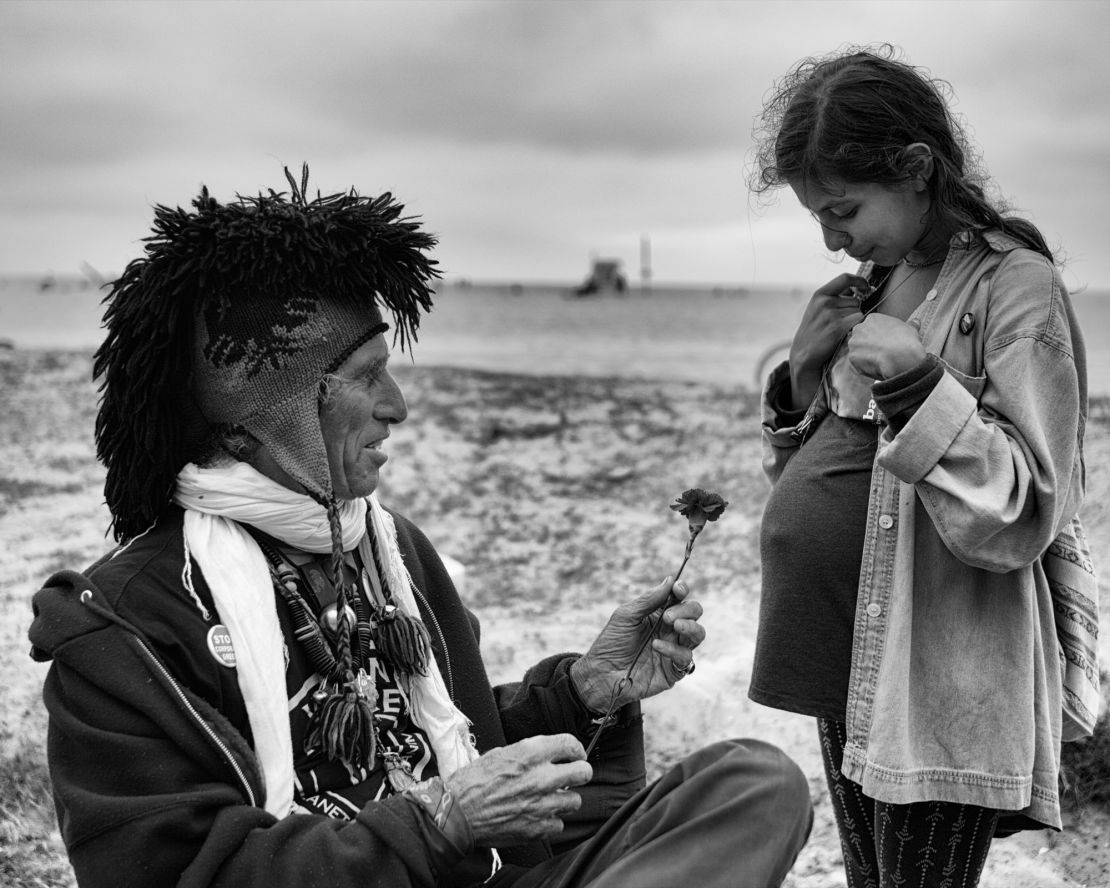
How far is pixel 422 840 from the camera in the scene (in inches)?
73.8

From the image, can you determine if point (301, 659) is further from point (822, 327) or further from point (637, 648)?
point (822, 327)

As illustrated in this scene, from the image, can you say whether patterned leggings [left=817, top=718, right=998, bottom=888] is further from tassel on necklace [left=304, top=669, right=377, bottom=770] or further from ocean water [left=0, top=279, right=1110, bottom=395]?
ocean water [left=0, top=279, right=1110, bottom=395]

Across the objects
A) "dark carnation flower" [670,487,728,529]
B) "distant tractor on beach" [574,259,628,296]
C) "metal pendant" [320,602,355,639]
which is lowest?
"metal pendant" [320,602,355,639]

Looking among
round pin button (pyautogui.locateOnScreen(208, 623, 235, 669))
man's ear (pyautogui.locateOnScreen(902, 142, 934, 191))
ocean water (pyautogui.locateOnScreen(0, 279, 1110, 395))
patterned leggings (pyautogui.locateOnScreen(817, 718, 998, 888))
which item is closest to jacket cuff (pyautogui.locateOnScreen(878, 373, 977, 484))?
man's ear (pyautogui.locateOnScreen(902, 142, 934, 191))

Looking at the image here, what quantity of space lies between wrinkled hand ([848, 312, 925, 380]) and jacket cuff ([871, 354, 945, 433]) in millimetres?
17

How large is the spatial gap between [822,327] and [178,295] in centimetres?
154

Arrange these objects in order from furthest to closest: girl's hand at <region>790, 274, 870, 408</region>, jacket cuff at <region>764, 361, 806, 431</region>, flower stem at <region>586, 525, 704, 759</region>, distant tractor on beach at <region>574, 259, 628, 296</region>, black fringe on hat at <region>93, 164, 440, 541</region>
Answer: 1. distant tractor on beach at <region>574, 259, 628, 296</region>
2. jacket cuff at <region>764, 361, 806, 431</region>
3. girl's hand at <region>790, 274, 870, 408</region>
4. flower stem at <region>586, 525, 704, 759</region>
5. black fringe on hat at <region>93, 164, 440, 541</region>

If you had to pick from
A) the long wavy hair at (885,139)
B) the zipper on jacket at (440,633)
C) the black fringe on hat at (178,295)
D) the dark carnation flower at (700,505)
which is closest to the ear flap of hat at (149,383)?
the black fringe on hat at (178,295)

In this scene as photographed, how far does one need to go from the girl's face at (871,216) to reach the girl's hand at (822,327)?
7.2 inches

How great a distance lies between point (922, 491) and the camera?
2.20m

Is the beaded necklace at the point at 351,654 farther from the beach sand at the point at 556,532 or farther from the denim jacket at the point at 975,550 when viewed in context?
the beach sand at the point at 556,532

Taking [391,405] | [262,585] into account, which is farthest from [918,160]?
[262,585]

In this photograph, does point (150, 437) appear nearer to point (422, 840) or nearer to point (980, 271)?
point (422, 840)

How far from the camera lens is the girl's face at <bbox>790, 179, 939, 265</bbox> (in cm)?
238
